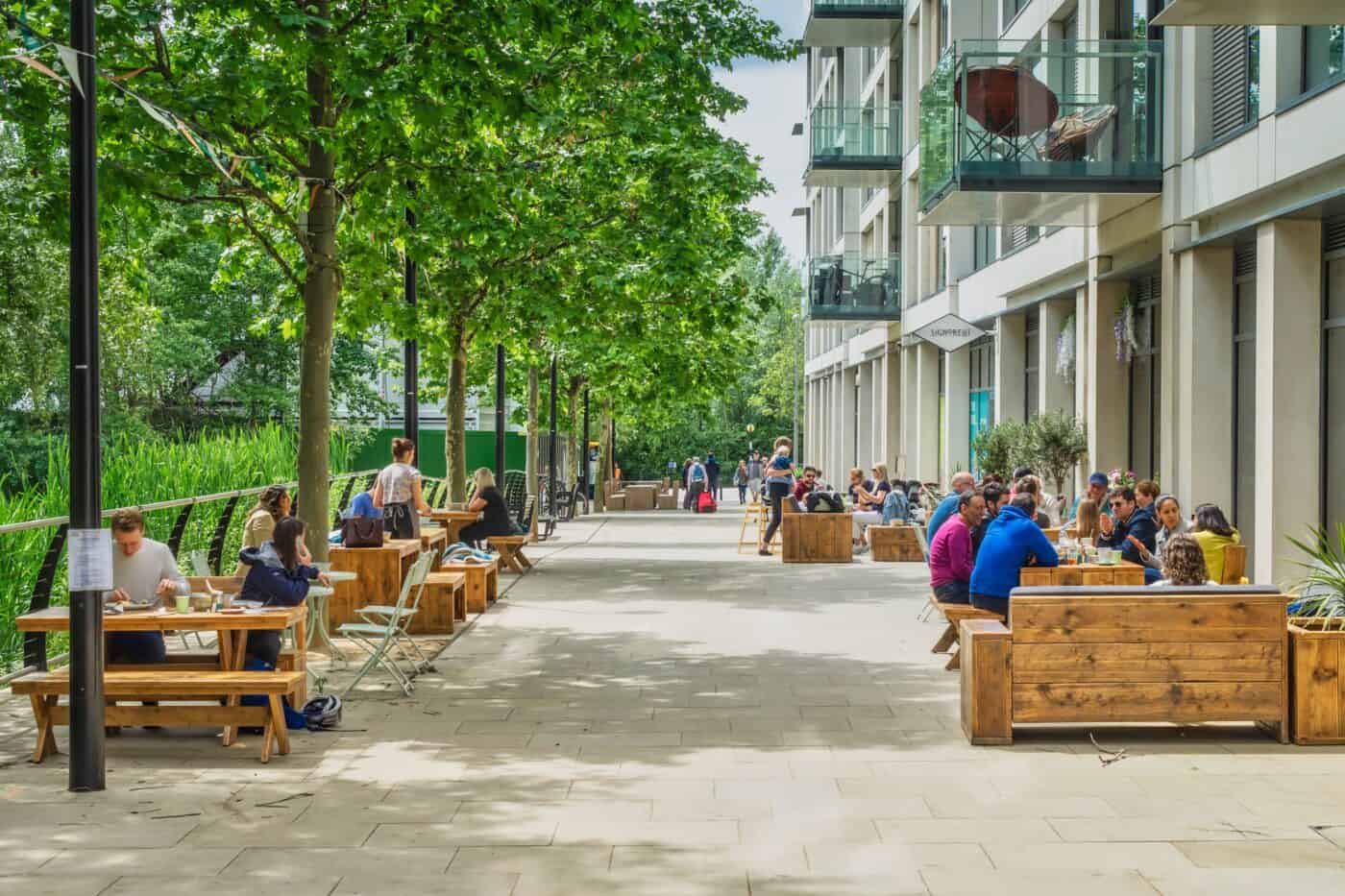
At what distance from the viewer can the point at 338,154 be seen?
12.7m

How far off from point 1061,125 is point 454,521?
354 inches

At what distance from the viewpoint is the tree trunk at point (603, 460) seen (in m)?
47.2

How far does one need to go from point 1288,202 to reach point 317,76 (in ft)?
29.2

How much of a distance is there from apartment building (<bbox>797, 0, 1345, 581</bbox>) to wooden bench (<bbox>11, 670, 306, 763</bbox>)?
25.9ft

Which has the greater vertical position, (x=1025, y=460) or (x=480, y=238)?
(x=480, y=238)

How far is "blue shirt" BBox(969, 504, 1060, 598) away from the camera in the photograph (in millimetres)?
11477

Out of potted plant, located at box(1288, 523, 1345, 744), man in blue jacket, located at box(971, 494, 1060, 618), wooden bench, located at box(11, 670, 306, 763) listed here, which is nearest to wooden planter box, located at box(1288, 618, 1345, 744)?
potted plant, located at box(1288, 523, 1345, 744)

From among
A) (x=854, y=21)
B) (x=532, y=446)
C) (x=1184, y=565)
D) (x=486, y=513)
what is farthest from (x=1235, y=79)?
(x=854, y=21)

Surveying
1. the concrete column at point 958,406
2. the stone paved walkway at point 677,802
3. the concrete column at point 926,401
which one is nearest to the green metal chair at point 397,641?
the stone paved walkway at point 677,802

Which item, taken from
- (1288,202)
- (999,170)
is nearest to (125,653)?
(1288,202)

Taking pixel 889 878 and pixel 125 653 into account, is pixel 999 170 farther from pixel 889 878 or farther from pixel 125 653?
pixel 889 878

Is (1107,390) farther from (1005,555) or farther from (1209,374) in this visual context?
(1005,555)

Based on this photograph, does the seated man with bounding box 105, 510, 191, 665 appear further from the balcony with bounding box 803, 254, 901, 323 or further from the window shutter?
the balcony with bounding box 803, 254, 901, 323

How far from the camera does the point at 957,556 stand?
12531mm
